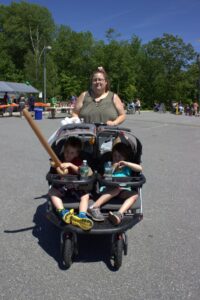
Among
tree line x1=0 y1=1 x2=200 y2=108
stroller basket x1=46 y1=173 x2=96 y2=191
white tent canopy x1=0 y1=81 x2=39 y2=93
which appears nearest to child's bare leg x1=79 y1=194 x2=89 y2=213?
stroller basket x1=46 y1=173 x2=96 y2=191

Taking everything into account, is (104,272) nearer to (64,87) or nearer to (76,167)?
(76,167)

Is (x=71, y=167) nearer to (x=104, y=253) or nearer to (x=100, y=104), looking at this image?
(x=104, y=253)

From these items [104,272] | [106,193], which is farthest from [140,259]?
[106,193]

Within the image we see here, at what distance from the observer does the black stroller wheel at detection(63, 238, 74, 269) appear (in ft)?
11.4

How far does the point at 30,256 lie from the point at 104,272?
81 cm

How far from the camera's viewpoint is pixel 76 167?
4125mm

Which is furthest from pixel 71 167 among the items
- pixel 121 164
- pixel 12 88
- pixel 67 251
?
pixel 12 88

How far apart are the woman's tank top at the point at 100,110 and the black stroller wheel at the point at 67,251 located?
182 centimetres

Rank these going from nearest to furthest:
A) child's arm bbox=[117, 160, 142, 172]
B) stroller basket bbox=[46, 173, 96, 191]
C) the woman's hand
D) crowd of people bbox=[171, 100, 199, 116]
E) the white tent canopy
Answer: stroller basket bbox=[46, 173, 96, 191] → child's arm bbox=[117, 160, 142, 172] → the woman's hand → the white tent canopy → crowd of people bbox=[171, 100, 199, 116]

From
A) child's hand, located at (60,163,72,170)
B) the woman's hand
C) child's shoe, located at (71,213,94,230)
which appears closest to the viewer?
child's shoe, located at (71,213,94,230)

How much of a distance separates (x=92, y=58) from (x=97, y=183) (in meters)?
51.6

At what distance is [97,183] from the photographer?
4266 mm

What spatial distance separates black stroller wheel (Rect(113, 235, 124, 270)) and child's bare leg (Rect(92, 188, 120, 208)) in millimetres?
479

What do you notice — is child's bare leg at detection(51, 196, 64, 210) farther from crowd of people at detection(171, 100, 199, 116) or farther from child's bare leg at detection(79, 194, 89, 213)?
crowd of people at detection(171, 100, 199, 116)
